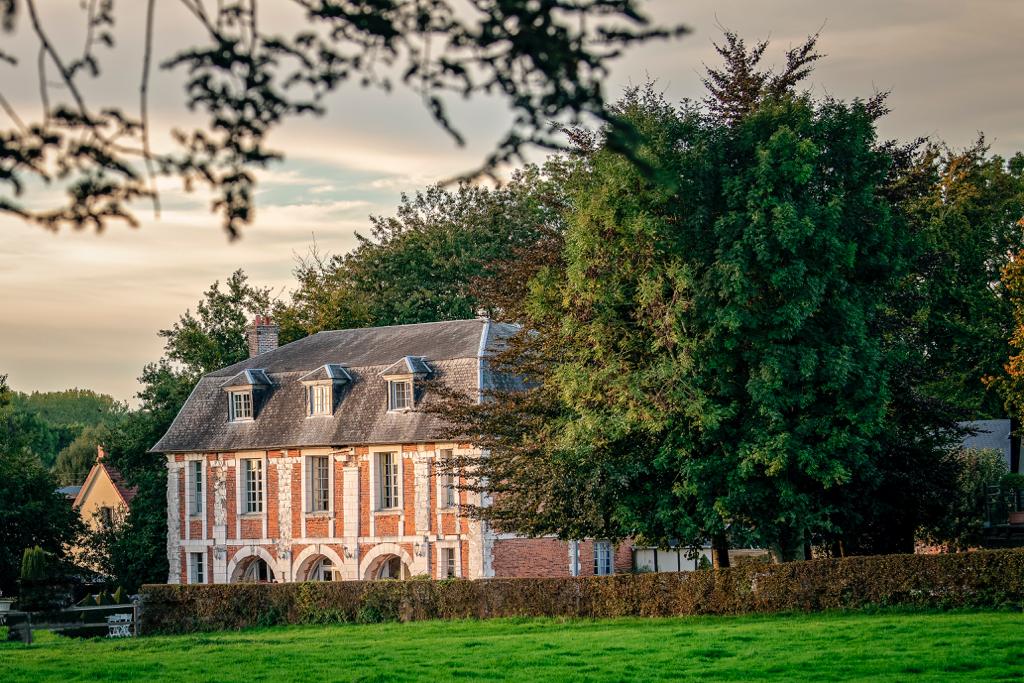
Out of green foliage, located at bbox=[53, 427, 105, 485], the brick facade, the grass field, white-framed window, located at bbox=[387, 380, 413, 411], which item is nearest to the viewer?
the grass field

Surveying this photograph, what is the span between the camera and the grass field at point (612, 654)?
62.2ft

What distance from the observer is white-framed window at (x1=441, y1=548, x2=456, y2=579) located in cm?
4519

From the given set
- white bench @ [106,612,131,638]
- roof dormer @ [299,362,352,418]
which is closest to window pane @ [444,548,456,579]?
roof dormer @ [299,362,352,418]

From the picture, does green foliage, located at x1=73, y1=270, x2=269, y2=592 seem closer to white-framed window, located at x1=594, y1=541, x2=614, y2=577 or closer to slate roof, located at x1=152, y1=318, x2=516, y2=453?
slate roof, located at x1=152, y1=318, x2=516, y2=453

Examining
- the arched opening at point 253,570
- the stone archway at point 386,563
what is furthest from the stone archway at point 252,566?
the stone archway at point 386,563

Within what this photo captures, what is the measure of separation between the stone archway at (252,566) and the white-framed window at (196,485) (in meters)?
2.67

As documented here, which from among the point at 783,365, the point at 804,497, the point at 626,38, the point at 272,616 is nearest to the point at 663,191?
the point at 783,365

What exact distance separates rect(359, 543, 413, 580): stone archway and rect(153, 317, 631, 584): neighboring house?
0.15ft

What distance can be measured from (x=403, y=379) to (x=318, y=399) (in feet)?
13.5

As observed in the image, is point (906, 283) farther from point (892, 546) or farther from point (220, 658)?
point (220, 658)

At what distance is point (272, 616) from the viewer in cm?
3634

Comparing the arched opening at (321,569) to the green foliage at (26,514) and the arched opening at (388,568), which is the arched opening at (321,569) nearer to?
the arched opening at (388,568)

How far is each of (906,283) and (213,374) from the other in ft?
88.5

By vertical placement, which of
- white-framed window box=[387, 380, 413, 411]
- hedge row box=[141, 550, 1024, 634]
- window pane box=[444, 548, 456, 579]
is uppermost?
white-framed window box=[387, 380, 413, 411]
